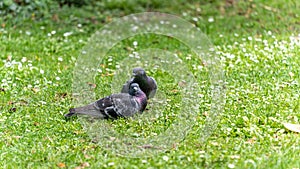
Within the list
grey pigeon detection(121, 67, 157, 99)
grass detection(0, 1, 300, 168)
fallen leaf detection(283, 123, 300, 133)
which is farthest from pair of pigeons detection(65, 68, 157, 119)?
fallen leaf detection(283, 123, 300, 133)

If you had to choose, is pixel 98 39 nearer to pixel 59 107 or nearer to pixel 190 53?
pixel 190 53

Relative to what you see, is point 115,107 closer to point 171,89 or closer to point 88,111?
point 88,111

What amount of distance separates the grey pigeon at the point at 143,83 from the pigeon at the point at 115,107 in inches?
11.2

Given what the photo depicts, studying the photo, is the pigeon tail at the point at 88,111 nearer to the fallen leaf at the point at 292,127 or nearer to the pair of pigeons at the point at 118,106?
the pair of pigeons at the point at 118,106

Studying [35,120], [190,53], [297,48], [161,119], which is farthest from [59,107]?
[297,48]

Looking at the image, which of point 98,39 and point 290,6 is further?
point 290,6

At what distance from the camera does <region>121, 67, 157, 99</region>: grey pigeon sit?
5746 mm

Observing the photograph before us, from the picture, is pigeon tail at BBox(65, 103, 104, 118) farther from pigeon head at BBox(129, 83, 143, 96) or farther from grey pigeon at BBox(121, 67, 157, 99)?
grey pigeon at BBox(121, 67, 157, 99)

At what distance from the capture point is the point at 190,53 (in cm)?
779

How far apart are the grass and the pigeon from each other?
99 mm

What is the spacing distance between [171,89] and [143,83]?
26.5 inches

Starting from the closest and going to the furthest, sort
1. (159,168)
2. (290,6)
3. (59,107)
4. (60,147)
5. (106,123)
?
(159,168) → (60,147) → (106,123) → (59,107) → (290,6)

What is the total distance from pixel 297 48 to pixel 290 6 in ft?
8.12

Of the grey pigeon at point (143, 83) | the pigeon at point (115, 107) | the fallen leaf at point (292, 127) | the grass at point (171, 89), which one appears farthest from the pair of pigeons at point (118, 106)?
the fallen leaf at point (292, 127)
